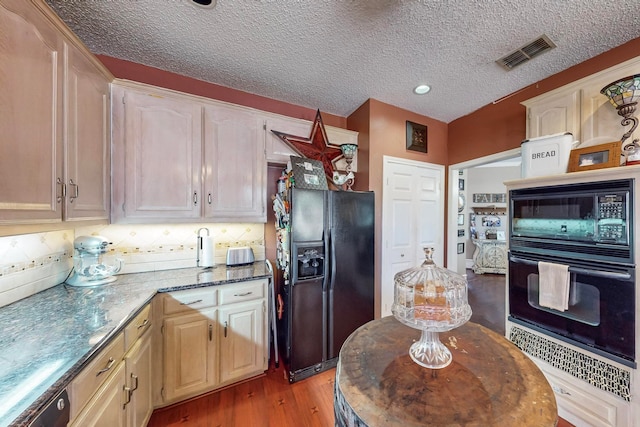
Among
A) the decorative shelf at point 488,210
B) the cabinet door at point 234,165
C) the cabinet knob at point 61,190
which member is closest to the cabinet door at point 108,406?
the cabinet knob at point 61,190

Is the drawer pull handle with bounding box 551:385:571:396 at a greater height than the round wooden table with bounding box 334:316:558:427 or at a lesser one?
lesser

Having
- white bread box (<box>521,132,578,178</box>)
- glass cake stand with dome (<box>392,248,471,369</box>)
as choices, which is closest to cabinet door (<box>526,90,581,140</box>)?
white bread box (<box>521,132,578,178</box>)

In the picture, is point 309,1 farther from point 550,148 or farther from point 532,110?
point 532,110


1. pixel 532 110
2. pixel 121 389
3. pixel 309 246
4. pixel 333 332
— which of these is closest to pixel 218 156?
pixel 309 246

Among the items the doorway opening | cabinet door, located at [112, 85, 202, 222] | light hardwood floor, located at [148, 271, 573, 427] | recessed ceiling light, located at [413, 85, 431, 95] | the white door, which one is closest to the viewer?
light hardwood floor, located at [148, 271, 573, 427]

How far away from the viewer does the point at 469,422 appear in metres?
0.60

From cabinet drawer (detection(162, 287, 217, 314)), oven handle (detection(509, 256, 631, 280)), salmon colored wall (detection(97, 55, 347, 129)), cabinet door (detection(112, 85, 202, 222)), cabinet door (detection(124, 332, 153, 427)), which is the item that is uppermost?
salmon colored wall (detection(97, 55, 347, 129))

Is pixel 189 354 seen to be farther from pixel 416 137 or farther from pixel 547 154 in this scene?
pixel 416 137

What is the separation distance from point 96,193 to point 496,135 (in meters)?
3.71

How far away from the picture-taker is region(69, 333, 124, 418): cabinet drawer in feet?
2.71

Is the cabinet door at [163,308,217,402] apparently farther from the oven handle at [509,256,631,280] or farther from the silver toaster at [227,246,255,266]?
the oven handle at [509,256,631,280]

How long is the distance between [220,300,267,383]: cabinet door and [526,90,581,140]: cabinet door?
291 centimetres

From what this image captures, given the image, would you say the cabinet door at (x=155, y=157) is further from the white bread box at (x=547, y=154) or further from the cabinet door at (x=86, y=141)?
the white bread box at (x=547, y=154)

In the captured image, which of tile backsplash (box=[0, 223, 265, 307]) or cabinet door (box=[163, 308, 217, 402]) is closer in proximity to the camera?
tile backsplash (box=[0, 223, 265, 307])
